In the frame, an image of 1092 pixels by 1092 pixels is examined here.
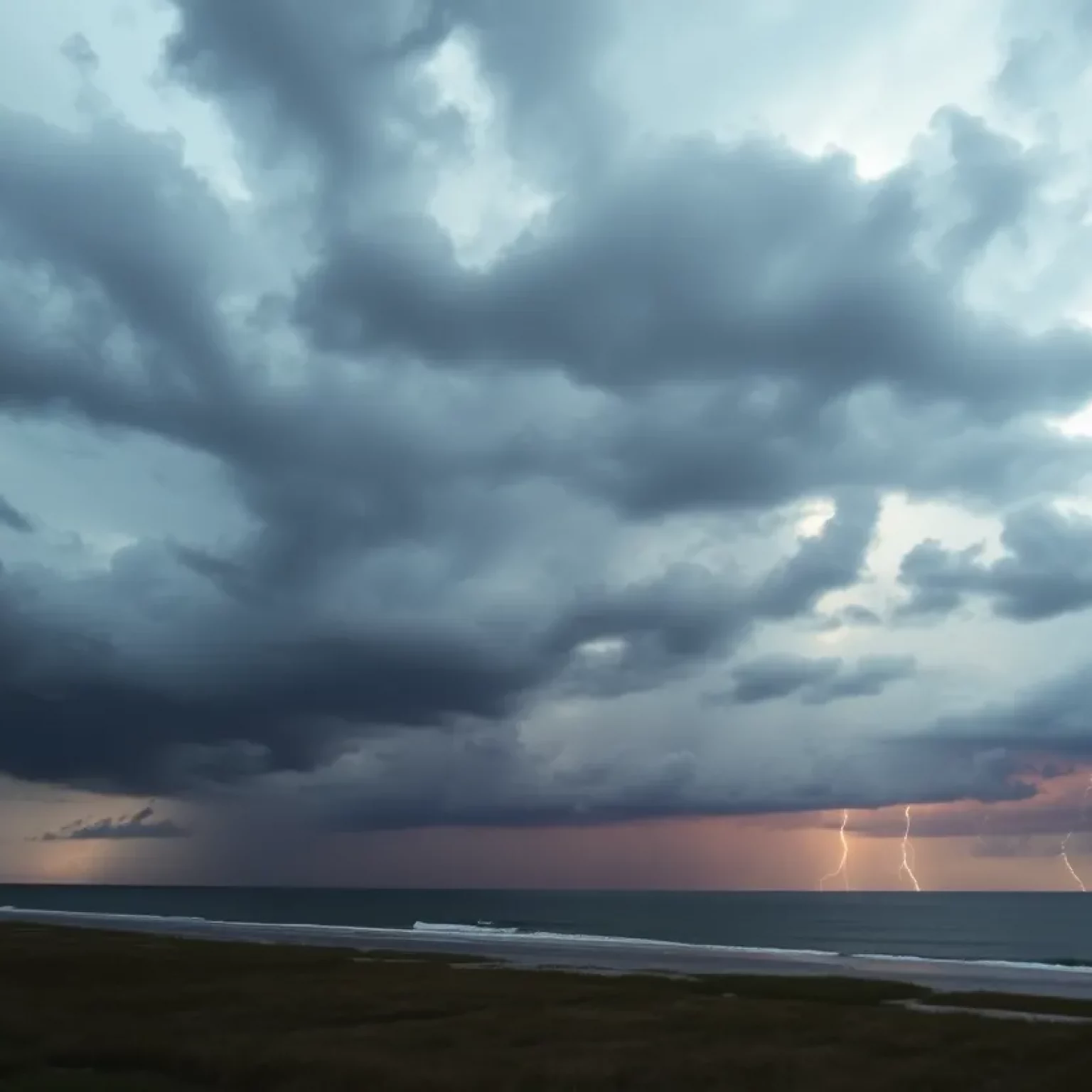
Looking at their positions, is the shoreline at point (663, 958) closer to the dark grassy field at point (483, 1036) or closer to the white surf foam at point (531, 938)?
the white surf foam at point (531, 938)

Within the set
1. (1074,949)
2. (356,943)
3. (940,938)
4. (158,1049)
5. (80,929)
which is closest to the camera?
(158,1049)

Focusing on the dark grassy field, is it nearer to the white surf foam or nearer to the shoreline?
the shoreline

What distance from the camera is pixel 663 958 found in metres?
87.7

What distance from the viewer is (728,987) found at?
5934 centimetres

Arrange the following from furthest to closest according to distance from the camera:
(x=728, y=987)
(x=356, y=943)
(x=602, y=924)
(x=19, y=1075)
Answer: (x=602, y=924) < (x=356, y=943) < (x=728, y=987) < (x=19, y=1075)

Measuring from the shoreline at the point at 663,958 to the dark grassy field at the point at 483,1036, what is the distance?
11165 mm

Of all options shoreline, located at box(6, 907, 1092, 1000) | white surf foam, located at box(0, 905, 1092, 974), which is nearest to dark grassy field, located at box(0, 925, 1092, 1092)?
shoreline, located at box(6, 907, 1092, 1000)

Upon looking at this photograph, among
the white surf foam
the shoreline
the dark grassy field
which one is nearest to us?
the dark grassy field

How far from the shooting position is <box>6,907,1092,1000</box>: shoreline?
7025 centimetres

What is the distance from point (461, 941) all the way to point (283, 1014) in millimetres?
69569

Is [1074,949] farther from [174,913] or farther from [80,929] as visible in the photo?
[174,913]

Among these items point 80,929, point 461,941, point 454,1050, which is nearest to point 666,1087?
point 454,1050

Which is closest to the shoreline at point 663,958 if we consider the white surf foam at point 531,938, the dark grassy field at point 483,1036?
the white surf foam at point 531,938

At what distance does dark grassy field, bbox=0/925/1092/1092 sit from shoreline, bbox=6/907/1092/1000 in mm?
11165
